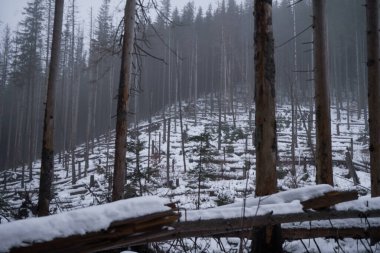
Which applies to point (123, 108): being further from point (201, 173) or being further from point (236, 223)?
point (201, 173)

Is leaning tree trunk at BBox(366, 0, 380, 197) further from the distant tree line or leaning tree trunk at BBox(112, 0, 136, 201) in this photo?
the distant tree line

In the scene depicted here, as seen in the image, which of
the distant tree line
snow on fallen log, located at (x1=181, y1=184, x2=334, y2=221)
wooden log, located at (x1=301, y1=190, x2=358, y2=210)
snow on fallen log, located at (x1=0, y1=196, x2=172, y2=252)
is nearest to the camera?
snow on fallen log, located at (x1=0, y1=196, x2=172, y2=252)

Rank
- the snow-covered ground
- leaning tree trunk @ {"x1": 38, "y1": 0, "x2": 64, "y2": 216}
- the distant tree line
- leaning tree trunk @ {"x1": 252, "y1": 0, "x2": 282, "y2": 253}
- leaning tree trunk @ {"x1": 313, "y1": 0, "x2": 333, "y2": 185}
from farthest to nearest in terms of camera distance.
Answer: the distant tree line
the snow-covered ground
leaning tree trunk @ {"x1": 38, "y1": 0, "x2": 64, "y2": 216}
leaning tree trunk @ {"x1": 313, "y1": 0, "x2": 333, "y2": 185}
leaning tree trunk @ {"x1": 252, "y1": 0, "x2": 282, "y2": 253}

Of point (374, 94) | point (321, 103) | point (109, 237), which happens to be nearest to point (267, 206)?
point (109, 237)

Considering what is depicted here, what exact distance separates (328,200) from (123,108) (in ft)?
18.9

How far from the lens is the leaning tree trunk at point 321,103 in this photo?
24.1ft

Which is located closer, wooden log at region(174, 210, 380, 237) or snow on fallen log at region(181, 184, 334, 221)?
wooden log at region(174, 210, 380, 237)

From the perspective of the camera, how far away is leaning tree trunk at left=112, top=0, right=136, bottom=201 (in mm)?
7797

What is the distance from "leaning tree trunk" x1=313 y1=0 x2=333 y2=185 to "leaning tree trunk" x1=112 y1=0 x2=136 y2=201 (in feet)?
16.8

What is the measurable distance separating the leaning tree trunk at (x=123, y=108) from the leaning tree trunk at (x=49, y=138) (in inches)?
127

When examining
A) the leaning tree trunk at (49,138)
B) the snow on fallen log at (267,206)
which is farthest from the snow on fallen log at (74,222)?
the leaning tree trunk at (49,138)

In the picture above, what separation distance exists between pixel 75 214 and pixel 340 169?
2026cm

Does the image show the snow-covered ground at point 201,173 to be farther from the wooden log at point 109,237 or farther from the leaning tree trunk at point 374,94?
the leaning tree trunk at point 374,94

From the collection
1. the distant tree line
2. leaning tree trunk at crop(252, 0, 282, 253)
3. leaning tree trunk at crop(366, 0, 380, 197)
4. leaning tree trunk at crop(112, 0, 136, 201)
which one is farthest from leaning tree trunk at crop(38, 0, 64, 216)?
the distant tree line
